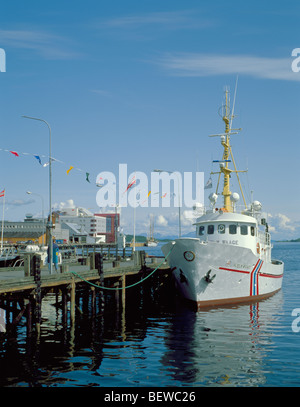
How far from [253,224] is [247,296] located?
508cm

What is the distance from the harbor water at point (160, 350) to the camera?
15.7 metres

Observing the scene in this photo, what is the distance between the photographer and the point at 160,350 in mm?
19609

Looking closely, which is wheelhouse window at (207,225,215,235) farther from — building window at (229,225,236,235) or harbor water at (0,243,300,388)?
harbor water at (0,243,300,388)

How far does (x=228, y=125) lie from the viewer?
1433 inches

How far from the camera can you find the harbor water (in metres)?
15.7

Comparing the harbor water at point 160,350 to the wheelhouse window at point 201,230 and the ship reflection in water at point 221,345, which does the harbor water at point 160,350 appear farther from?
the wheelhouse window at point 201,230

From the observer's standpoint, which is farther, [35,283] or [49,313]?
[49,313]

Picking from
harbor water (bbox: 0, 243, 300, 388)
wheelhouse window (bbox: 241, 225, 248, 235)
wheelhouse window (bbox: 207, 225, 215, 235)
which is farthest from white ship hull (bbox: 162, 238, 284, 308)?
wheelhouse window (bbox: 207, 225, 215, 235)

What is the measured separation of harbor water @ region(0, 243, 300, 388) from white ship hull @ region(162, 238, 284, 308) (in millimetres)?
882

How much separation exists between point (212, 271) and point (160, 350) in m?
9.54

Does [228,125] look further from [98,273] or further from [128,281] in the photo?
[98,273]

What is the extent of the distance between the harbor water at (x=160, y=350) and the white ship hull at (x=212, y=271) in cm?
88

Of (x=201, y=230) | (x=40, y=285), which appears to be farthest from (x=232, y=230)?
(x=40, y=285)
